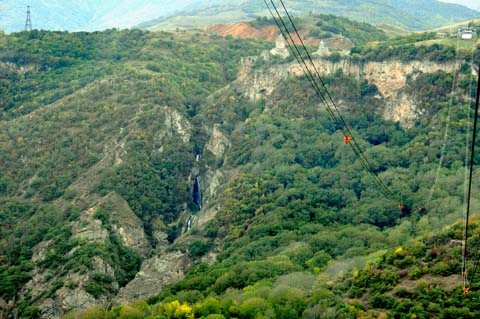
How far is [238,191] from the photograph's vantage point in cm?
8981

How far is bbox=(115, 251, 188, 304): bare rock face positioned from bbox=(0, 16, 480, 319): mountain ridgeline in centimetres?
22

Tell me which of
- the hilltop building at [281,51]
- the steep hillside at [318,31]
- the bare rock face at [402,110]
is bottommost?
the bare rock face at [402,110]

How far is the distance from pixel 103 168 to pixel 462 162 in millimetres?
45876

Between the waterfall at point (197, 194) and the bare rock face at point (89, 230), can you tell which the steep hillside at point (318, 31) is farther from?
the bare rock face at point (89, 230)

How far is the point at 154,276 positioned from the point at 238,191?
16.3 meters

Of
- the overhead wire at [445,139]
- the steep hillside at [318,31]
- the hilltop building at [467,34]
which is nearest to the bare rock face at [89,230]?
the overhead wire at [445,139]

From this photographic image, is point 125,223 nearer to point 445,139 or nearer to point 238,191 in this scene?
point 238,191

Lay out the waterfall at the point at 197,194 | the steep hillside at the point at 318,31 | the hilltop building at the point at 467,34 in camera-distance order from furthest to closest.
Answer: the steep hillside at the point at 318,31, the waterfall at the point at 197,194, the hilltop building at the point at 467,34

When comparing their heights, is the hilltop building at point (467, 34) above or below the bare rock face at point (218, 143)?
above

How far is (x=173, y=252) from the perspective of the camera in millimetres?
82125

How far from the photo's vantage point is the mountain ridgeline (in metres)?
60.3

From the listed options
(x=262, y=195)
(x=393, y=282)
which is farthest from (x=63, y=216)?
(x=393, y=282)

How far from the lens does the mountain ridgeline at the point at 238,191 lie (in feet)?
198

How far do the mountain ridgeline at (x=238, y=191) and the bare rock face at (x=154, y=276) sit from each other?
0.71ft
